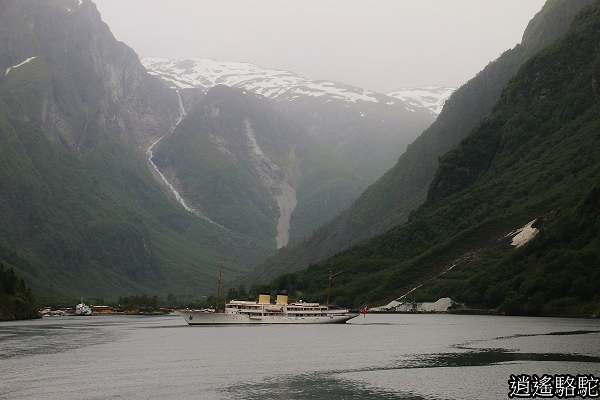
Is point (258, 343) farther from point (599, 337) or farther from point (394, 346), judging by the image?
point (599, 337)

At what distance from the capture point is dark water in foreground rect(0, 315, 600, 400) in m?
107

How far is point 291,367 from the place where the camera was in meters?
135

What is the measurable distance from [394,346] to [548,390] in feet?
262

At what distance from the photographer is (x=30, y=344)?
611 feet

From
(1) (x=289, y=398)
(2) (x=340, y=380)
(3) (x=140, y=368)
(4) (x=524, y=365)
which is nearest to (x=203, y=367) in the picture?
(3) (x=140, y=368)
